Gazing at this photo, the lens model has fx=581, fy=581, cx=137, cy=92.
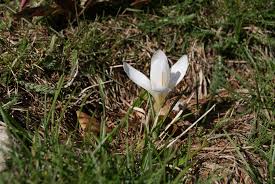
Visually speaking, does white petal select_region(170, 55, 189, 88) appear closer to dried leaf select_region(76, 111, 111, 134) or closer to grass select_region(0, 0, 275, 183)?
grass select_region(0, 0, 275, 183)

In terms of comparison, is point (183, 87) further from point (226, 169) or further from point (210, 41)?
point (226, 169)

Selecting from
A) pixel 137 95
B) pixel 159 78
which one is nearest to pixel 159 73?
pixel 159 78

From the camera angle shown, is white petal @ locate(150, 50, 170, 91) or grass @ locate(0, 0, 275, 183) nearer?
grass @ locate(0, 0, 275, 183)

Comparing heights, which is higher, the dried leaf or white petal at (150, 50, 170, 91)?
white petal at (150, 50, 170, 91)

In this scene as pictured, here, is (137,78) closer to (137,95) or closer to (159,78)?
(159,78)

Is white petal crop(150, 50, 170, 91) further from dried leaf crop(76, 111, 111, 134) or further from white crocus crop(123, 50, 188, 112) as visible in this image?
dried leaf crop(76, 111, 111, 134)

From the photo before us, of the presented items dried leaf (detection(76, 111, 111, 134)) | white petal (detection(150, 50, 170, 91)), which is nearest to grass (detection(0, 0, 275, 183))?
dried leaf (detection(76, 111, 111, 134))

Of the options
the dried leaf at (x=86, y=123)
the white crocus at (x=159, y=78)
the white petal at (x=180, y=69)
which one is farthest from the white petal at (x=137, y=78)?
the dried leaf at (x=86, y=123)
